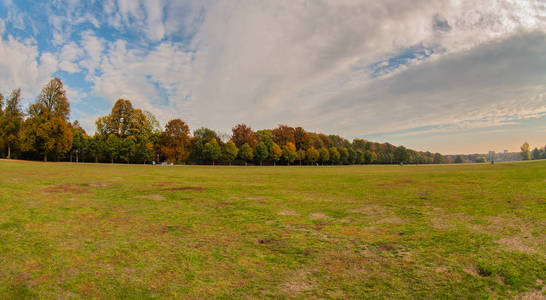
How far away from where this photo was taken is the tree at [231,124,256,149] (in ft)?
322

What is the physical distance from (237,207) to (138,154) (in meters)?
70.2

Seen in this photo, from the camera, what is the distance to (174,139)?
72.4 meters

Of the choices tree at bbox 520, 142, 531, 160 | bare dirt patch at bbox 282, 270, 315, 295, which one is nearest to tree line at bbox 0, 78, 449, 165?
bare dirt patch at bbox 282, 270, 315, 295

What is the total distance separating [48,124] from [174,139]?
27720mm

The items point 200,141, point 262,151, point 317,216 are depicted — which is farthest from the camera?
point 200,141

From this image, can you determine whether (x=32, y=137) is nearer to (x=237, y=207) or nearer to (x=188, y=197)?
(x=188, y=197)

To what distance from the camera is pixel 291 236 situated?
264 inches

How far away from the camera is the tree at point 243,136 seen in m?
98.2

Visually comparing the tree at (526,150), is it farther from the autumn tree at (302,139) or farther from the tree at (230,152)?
the tree at (230,152)

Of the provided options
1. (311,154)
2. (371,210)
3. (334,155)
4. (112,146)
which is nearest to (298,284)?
(371,210)

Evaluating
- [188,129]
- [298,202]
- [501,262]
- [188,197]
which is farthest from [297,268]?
[188,129]

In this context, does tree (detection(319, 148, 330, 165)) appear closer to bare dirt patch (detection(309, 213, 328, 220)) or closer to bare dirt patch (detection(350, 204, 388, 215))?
bare dirt patch (detection(350, 204, 388, 215))

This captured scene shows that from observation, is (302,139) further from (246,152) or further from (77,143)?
(77,143)

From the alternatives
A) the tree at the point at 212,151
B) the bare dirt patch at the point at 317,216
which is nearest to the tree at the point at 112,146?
the tree at the point at 212,151
